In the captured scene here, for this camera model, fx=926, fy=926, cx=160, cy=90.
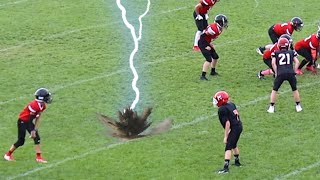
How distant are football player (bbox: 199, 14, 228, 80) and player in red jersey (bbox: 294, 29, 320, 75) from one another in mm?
1476

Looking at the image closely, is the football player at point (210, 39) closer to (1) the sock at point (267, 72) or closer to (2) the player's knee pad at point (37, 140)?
(1) the sock at point (267, 72)

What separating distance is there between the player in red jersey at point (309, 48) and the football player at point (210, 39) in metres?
1.48

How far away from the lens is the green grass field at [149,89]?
1347 centimetres

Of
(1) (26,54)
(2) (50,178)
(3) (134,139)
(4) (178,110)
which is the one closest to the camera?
(2) (50,178)

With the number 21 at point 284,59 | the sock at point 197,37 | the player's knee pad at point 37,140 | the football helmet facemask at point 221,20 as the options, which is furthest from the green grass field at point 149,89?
the football helmet facemask at point 221,20

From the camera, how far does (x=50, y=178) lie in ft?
42.6

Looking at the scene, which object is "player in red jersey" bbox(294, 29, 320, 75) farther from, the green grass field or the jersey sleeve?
the jersey sleeve

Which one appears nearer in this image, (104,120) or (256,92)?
(104,120)

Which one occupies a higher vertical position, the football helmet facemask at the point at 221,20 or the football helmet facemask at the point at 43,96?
the football helmet facemask at the point at 221,20

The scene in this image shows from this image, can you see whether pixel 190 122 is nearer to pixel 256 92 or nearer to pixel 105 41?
pixel 256 92

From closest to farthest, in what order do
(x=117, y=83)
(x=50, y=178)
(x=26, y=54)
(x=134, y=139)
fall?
(x=50, y=178), (x=134, y=139), (x=117, y=83), (x=26, y=54)

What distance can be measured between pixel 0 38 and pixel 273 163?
7994 mm

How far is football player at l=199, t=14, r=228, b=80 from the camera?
16844 mm

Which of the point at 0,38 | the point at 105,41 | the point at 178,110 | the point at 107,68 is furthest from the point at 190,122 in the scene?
the point at 0,38
